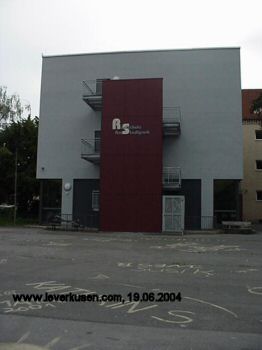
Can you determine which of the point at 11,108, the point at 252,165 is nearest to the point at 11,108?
the point at 11,108

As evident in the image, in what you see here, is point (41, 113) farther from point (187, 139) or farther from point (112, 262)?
point (112, 262)

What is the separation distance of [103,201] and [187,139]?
304 inches

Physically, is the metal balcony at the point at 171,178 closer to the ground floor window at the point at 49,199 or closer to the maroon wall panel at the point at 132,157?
the maroon wall panel at the point at 132,157

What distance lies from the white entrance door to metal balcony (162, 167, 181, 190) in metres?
1.95

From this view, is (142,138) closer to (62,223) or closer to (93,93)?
(93,93)

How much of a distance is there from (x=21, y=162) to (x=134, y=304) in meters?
38.5

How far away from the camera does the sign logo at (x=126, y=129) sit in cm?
3384

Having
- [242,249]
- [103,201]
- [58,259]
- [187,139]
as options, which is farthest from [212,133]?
[58,259]

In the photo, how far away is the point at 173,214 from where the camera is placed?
33.1 meters

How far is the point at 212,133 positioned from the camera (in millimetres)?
36156

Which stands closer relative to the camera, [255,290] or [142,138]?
[255,290]

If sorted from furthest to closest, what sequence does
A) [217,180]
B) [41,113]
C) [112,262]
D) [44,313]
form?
[41,113] < [217,180] < [112,262] < [44,313]

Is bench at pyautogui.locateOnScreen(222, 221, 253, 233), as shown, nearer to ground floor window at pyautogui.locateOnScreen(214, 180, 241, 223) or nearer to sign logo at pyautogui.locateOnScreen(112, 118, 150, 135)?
ground floor window at pyautogui.locateOnScreen(214, 180, 241, 223)

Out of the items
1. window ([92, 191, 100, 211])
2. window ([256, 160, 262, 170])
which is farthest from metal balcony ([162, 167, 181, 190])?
window ([256, 160, 262, 170])
